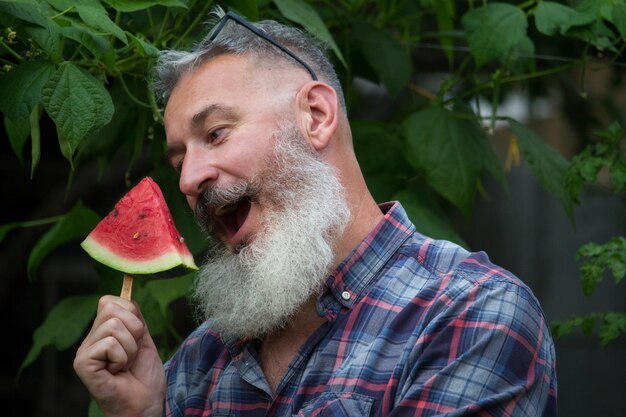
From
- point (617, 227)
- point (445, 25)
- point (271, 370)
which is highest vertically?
point (445, 25)

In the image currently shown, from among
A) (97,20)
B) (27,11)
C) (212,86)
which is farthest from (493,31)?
(27,11)

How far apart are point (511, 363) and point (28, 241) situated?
2.75 m

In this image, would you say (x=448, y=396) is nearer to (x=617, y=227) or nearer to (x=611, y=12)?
(x=611, y=12)

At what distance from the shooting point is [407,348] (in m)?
1.96

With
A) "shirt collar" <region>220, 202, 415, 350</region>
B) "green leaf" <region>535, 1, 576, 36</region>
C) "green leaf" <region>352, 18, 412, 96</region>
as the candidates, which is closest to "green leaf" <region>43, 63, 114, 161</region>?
"shirt collar" <region>220, 202, 415, 350</region>

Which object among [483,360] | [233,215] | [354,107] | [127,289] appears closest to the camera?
[483,360]

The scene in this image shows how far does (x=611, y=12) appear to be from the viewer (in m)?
2.71

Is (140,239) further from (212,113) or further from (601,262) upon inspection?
(601,262)

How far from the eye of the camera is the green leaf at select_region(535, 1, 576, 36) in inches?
112

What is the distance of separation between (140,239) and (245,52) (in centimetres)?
45

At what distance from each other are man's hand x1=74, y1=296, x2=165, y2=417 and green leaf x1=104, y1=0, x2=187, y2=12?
2.11 feet

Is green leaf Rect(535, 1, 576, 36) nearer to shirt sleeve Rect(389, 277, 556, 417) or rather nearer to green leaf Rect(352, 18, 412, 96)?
green leaf Rect(352, 18, 412, 96)

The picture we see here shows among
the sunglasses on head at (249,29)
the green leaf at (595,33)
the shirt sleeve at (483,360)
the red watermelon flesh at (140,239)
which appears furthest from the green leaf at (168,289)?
the green leaf at (595,33)

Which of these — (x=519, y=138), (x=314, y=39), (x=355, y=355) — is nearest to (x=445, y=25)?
(x=519, y=138)
